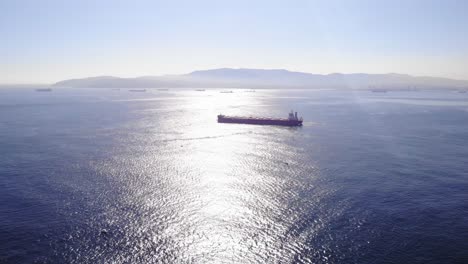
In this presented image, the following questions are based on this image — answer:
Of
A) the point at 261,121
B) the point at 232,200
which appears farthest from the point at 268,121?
the point at 232,200

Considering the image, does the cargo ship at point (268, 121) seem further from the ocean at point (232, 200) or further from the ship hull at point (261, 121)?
the ocean at point (232, 200)

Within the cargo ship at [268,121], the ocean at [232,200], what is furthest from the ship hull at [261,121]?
the ocean at [232,200]

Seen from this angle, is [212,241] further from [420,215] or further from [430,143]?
[430,143]

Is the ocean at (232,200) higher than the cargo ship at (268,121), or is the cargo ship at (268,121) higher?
the cargo ship at (268,121)

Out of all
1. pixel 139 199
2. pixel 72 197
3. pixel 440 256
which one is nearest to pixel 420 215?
pixel 440 256

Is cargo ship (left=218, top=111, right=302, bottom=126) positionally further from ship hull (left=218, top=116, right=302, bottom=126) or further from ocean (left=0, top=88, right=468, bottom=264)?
ocean (left=0, top=88, right=468, bottom=264)

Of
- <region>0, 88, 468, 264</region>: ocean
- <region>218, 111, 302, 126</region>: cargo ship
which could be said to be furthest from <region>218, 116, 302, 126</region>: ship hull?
<region>0, 88, 468, 264</region>: ocean

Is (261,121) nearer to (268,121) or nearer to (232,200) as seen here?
(268,121)

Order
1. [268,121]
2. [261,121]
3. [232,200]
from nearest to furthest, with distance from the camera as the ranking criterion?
1. [232,200]
2. [268,121]
3. [261,121]
